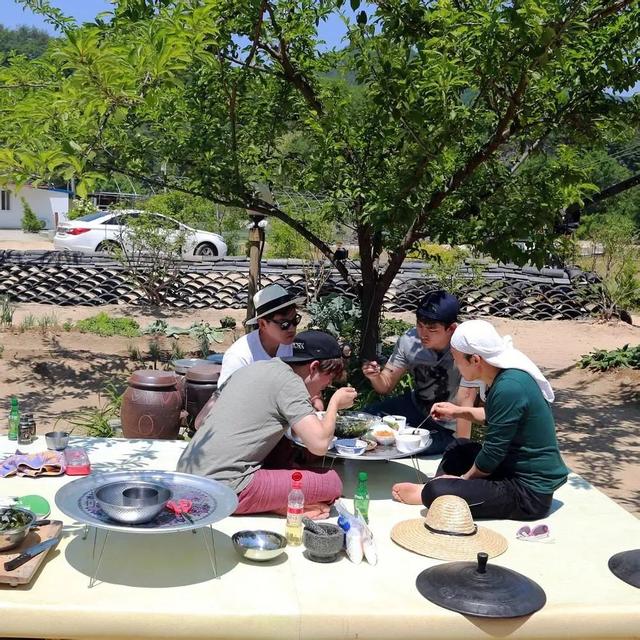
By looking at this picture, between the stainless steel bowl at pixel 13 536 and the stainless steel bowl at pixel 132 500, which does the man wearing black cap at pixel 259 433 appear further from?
the stainless steel bowl at pixel 13 536

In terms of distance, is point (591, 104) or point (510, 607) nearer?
point (510, 607)

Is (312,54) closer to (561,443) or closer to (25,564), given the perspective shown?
(561,443)

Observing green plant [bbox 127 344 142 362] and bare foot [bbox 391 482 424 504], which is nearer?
bare foot [bbox 391 482 424 504]

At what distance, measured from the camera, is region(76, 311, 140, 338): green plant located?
1218 centimetres

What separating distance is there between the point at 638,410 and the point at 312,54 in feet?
17.1

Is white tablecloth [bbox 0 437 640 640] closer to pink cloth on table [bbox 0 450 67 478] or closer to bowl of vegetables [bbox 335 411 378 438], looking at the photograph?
pink cloth on table [bbox 0 450 67 478]

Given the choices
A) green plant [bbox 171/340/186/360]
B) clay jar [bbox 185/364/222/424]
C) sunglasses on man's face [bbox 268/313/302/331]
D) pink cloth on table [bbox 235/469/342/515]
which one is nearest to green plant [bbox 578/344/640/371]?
green plant [bbox 171/340/186/360]

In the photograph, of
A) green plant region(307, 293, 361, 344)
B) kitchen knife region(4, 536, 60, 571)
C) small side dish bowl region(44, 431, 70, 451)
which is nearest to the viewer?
kitchen knife region(4, 536, 60, 571)

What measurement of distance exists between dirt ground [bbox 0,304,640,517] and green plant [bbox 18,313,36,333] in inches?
3.5

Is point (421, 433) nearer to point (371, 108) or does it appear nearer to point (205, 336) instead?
point (371, 108)

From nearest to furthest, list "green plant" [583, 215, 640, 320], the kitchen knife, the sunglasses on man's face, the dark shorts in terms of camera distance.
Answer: the kitchen knife
the dark shorts
the sunglasses on man's face
"green plant" [583, 215, 640, 320]

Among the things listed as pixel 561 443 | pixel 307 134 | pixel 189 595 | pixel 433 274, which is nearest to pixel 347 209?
pixel 307 134

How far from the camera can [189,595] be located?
11.3ft

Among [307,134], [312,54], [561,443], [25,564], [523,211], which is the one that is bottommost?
[561,443]
